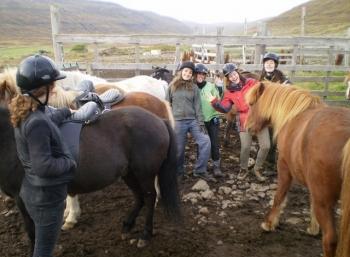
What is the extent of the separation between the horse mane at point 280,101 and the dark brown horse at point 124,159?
118 cm

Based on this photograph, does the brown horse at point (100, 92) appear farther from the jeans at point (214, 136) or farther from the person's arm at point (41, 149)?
the person's arm at point (41, 149)

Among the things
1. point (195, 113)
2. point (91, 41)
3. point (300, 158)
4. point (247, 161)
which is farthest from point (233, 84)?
point (91, 41)

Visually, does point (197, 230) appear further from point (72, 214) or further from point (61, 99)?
point (61, 99)

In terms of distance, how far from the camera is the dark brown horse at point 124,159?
9.57 ft

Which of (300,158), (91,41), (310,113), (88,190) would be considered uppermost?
(91,41)

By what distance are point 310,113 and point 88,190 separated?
2.27 meters

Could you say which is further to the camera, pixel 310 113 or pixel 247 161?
pixel 247 161

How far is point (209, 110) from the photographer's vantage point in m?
5.47

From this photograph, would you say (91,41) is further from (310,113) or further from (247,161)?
(310,113)

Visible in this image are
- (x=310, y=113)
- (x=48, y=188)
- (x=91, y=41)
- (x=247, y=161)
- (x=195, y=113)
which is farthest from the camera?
(x=91, y=41)

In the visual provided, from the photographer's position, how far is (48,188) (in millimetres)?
2246

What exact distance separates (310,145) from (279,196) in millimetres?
1094

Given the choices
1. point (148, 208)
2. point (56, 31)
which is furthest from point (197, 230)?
point (56, 31)

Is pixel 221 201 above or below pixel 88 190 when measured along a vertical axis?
below
